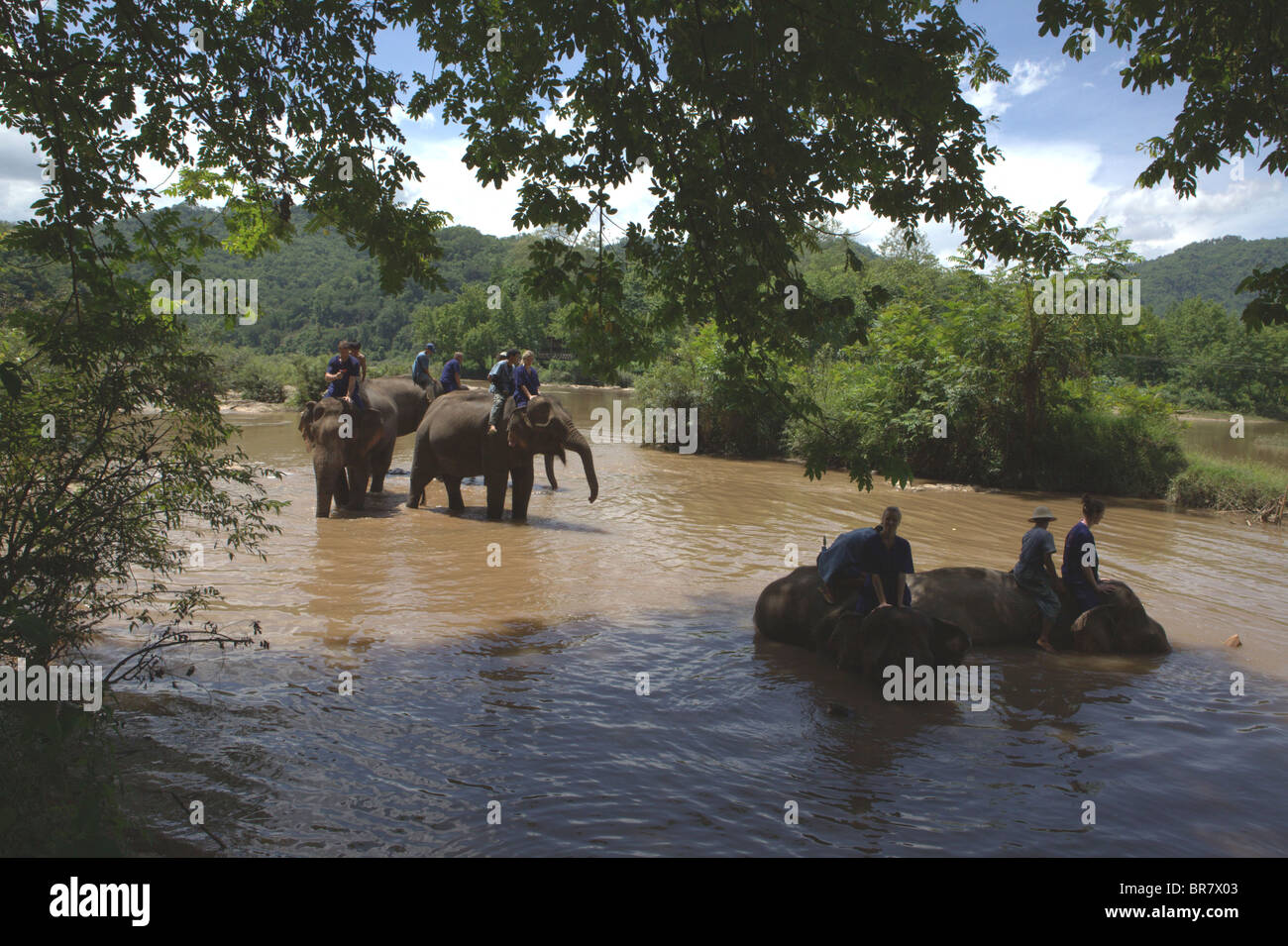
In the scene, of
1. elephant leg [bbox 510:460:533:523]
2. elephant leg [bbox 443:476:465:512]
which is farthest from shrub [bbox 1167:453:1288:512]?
elephant leg [bbox 443:476:465:512]

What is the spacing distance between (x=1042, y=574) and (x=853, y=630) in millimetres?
2481

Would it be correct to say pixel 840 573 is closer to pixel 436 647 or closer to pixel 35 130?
pixel 436 647

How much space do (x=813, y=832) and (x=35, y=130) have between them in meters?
7.12

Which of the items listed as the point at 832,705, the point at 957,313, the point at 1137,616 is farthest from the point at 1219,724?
the point at 957,313

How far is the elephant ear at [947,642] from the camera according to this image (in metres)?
7.57

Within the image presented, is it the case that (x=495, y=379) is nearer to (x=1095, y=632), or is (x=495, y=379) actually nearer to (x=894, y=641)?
(x=894, y=641)

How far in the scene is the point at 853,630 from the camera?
25.5 ft

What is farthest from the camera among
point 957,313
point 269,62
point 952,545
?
point 957,313

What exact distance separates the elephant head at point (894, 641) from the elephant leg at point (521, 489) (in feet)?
24.8

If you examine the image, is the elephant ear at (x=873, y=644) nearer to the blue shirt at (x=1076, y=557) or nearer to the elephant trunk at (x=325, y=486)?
the blue shirt at (x=1076, y=557)

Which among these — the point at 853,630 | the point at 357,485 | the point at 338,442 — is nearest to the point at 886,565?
the point at 853,630
